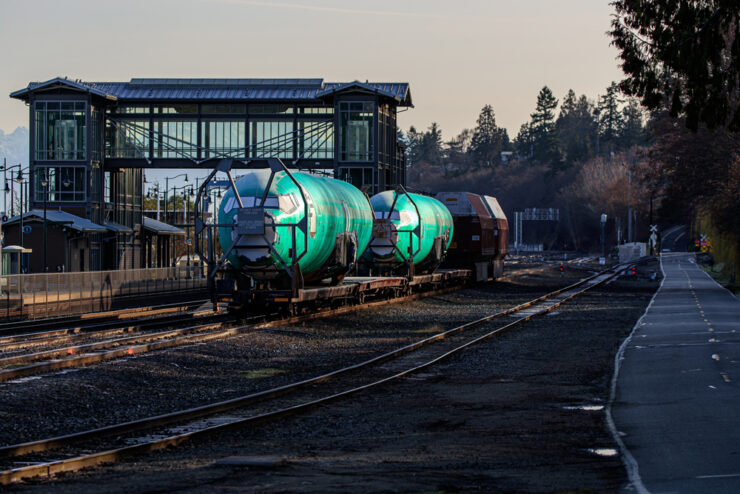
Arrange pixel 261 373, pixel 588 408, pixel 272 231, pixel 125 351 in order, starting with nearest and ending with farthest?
1. pixel 588 408
2. pixel 261 373
3. pixel 125 351
4. pixel 272 231

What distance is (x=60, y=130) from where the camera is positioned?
64.4 metres

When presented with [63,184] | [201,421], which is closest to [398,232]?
[201,421]

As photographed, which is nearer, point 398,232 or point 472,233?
point 398,232

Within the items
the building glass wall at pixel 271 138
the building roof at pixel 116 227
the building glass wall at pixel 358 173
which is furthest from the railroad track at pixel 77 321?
the building glass wall at pixel 271 138

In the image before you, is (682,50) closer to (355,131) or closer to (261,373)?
(261,373)

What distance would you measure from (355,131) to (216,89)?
32.9 ft

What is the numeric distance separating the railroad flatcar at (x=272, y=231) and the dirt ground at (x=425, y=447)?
338 inches

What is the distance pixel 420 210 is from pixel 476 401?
81.1 ft

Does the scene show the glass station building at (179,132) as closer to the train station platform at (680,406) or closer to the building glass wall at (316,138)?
the building glass wall at (316,138)

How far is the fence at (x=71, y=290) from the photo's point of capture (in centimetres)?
3272

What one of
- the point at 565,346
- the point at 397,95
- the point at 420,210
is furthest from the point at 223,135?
the point at 565,346

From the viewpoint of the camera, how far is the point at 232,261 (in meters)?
26.9

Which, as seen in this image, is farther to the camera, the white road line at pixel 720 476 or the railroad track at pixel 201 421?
the railroad track at pixel 201 421

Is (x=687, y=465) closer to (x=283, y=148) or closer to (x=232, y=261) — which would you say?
(x=232, y=261)
